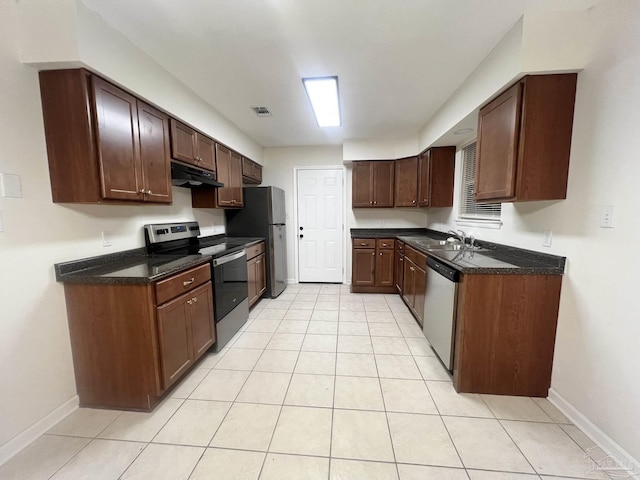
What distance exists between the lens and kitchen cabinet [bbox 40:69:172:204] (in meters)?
1.58

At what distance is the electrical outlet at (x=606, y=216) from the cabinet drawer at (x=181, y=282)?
2.73 m

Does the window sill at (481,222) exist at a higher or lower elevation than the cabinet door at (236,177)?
lower

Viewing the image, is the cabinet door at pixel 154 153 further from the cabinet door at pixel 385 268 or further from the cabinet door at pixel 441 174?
the cabinet door at pixel 441 174

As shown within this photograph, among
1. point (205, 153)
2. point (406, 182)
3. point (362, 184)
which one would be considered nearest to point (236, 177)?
point (205, 153)

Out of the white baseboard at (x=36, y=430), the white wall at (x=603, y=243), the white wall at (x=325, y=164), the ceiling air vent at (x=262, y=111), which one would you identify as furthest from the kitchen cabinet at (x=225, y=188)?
the white wall at (x=603, y=243)

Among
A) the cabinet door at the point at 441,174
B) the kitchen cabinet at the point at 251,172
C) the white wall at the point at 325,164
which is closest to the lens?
the cabinet door at the point at 441,174

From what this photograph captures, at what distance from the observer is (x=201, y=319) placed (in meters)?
2.21

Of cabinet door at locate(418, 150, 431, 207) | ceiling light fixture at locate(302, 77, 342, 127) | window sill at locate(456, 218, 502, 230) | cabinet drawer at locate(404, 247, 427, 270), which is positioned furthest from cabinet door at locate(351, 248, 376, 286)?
ceiling light fixture at locate(302, 77, 342, 127)

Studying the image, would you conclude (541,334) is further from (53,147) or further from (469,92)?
(53,147)

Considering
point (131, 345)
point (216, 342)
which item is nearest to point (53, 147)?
point (131, 345)

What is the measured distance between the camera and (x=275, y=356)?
7.90ft

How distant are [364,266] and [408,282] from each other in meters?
0.90

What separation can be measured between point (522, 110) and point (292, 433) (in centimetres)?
253

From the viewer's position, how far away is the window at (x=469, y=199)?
289 cm
